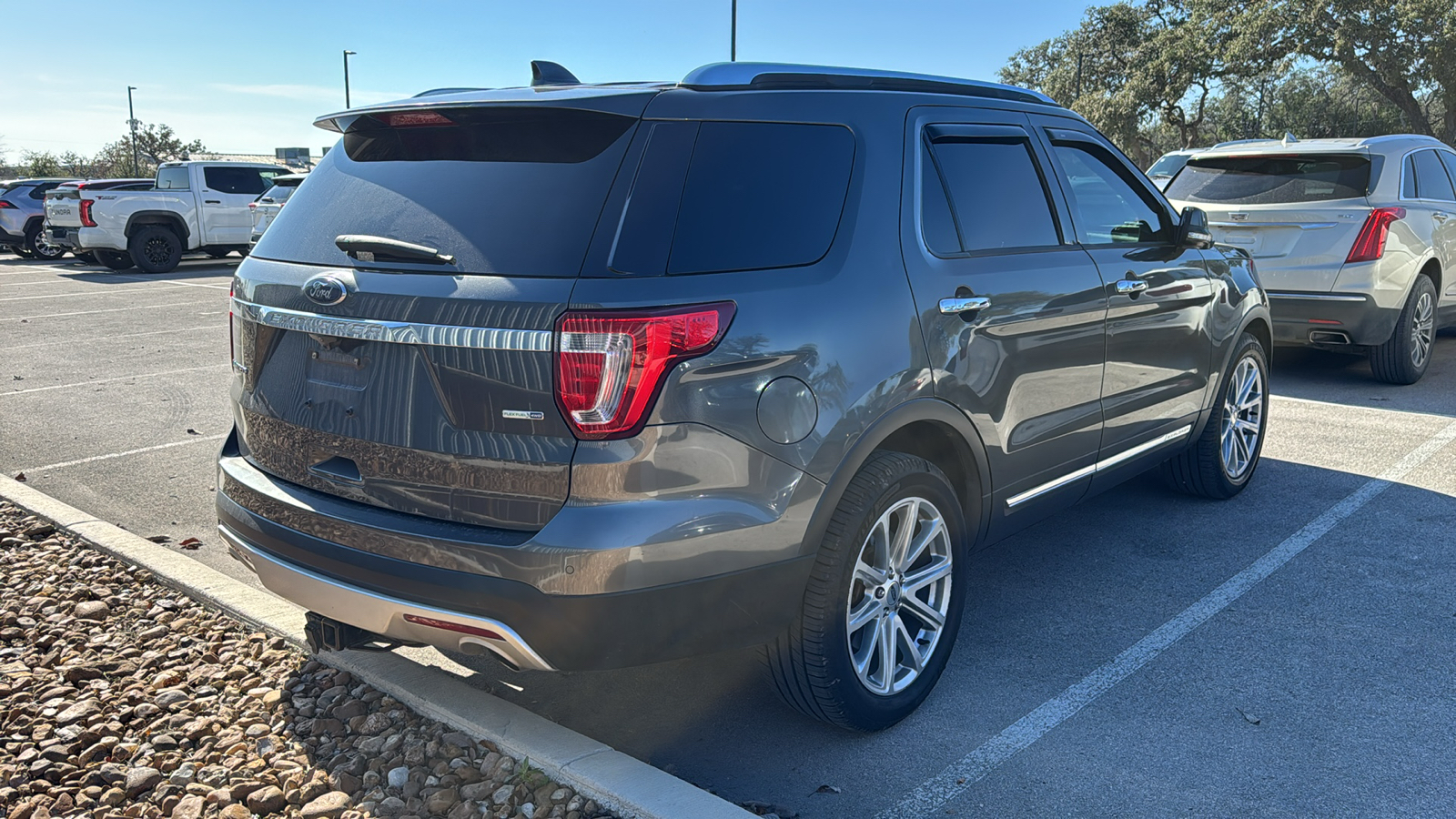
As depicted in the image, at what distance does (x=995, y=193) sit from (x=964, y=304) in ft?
2.00

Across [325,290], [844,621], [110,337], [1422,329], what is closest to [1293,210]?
[1422,329]

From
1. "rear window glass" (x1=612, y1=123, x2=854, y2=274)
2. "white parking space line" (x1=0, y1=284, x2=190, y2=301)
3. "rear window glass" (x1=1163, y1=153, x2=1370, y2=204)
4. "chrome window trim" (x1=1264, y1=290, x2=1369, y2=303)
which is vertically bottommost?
"white parking space line" (x1=0, y1=284, x2=190, y2=301)

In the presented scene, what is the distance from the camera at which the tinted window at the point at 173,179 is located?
20703 millimetres

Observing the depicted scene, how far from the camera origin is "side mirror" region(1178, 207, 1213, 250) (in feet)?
15.5

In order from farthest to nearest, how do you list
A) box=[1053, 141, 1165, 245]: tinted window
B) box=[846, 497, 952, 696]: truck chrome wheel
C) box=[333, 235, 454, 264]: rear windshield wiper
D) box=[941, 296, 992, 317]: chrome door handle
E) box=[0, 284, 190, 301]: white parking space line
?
box=[0, 284, 190, 301]: white parking space line, box=[1053, 141, 1165, 245]: tinted window, box=[941, 296, 992, 317]: chrome door handle, box=[846, 497, 952, 696]: truck chrome wheel, box=[333, 235, 454, 264]: rear windshield wiper

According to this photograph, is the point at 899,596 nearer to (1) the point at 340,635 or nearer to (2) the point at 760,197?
(2) the point at 760,197

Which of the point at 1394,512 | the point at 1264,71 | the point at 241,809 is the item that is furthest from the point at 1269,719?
the point at 1264,71

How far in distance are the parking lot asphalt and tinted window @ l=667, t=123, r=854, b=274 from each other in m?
1.46

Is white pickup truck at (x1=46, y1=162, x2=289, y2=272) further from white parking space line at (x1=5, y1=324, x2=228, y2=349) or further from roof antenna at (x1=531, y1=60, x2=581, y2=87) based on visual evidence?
roof antenna at (x1=531, y1=60, x2=581, y2=87)

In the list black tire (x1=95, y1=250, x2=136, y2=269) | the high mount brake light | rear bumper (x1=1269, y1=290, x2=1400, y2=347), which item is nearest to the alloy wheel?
rear bumper (x1=1269, y1=290, x2=1400, y2=347)

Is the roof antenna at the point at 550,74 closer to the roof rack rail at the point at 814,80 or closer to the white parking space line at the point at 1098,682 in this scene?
the roof rack rail at the point at 814,80

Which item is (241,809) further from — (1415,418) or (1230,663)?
(1415,418)

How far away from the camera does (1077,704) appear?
3.49 metres

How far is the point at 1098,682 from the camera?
364 centimetres
